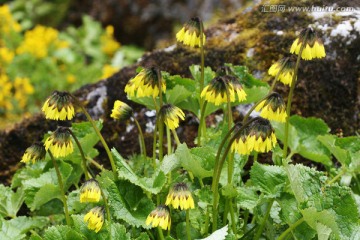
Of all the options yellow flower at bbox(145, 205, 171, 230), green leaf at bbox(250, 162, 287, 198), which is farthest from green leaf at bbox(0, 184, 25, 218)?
green leaf at bbox(250, 162, 287, 198)

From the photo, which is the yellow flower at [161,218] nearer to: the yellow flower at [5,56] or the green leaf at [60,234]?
the green leaf at [60,234]

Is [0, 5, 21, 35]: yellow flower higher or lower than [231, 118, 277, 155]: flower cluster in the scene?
lower

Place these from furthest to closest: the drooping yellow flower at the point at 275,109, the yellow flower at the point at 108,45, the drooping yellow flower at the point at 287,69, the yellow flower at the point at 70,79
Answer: the yellow flower at the point at 108,45
the yellow flower at the point at 70,79
the drooping yellow flower at the point at 287,69
the drooping yellow flower at the point at 275,109

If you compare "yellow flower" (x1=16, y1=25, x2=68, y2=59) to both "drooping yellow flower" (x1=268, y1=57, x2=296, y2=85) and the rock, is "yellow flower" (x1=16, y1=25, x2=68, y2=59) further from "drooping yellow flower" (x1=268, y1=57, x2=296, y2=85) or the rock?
"drooping yellow flower" (x1=268, y1=57, x2=296, y2=85)

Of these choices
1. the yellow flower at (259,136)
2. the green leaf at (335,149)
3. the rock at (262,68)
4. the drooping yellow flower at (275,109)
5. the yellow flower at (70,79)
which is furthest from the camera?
the yellow flower at (70,79)

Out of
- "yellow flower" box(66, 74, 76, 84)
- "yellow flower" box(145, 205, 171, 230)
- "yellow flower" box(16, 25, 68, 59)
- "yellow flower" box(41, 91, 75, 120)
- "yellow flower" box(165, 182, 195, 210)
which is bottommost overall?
"yellow flower" box(66, 74, 76, 84)

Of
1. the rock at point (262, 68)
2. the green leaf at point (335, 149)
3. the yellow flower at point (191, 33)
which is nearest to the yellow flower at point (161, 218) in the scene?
the yellow flower at point (191, 33)

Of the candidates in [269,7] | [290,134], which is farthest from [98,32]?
[290,134]
